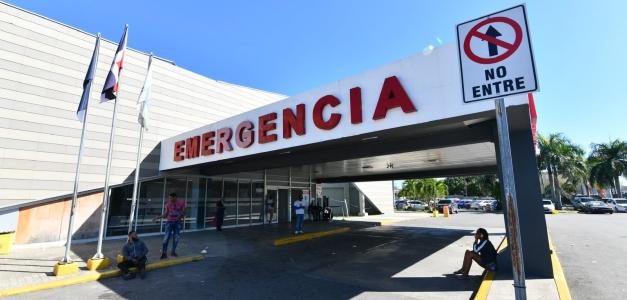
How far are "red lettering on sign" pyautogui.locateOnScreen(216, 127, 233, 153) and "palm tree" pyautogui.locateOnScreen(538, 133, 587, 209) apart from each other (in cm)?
3631

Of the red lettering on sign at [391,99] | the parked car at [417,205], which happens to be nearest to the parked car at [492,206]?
the parked car at [417,205]

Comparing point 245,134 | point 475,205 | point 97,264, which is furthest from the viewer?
point 475,205

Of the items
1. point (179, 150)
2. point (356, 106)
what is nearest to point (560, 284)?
point (356, 106)

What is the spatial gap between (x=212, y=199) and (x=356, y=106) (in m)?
12.2

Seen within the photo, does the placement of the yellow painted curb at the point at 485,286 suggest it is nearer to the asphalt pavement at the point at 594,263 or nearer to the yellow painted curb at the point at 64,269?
the asphalt pavement at the point at 594,263

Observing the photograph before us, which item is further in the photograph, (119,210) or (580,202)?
(580,202)

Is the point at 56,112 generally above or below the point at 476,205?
above

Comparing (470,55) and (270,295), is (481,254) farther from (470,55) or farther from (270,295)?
(470,55)

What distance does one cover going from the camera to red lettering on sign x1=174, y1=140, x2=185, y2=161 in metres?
14.2

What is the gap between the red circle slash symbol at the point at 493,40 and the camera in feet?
9.19

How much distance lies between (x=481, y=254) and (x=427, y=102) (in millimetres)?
A: 3625

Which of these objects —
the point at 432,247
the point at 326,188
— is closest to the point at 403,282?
the point at 432,247

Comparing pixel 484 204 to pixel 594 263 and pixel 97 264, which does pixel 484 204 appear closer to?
pixel 594 263

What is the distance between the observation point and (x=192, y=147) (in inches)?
531
